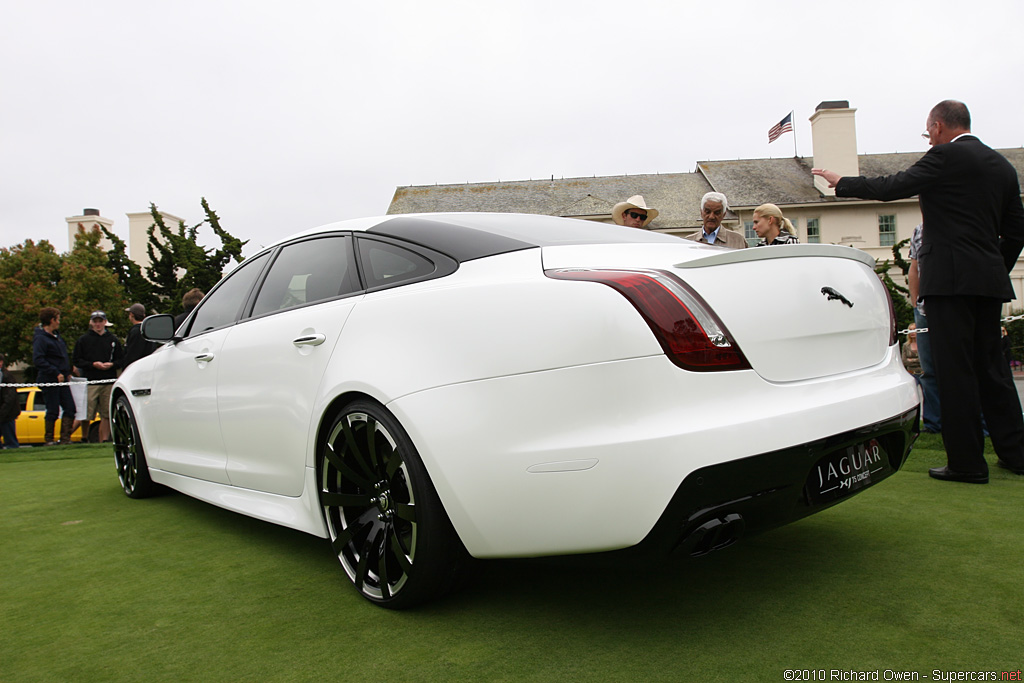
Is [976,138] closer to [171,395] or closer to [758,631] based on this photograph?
[758,631]

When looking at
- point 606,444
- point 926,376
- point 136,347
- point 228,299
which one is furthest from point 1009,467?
point 136,347

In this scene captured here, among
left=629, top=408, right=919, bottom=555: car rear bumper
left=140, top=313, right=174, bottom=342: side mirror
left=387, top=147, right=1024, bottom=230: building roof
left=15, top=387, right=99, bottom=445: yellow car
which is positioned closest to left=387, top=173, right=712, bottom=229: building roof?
left=387, top=147, right=1024, bottom=230: building roof

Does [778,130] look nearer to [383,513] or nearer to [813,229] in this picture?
[813,229]

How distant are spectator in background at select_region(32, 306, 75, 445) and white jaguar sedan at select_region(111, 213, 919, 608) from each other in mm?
8721

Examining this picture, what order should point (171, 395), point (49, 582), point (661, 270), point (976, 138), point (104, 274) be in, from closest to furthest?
point (661, 270)
point (49, 582)
point (171, 395)
point (976, 138)
point (104, 274)

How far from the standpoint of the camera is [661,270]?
7.15 ft

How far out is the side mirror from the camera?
4238mm

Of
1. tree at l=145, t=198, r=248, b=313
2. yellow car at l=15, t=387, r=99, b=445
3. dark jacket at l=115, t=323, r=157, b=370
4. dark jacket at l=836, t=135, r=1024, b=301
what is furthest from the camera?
tree at l=145, t=198, r=248, b=313

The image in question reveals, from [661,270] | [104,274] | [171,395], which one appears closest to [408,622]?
[661,270]

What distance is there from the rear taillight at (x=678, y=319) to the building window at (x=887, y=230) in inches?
1698

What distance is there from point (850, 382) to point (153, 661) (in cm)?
224

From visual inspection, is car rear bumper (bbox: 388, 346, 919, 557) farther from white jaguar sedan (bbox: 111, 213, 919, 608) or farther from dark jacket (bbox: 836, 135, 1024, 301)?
dark jacket (bbox: 836, 135, 1024, 301)

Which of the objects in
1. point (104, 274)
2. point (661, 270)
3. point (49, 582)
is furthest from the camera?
point (104, 274)

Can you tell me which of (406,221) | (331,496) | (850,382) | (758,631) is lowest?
(758,631)
